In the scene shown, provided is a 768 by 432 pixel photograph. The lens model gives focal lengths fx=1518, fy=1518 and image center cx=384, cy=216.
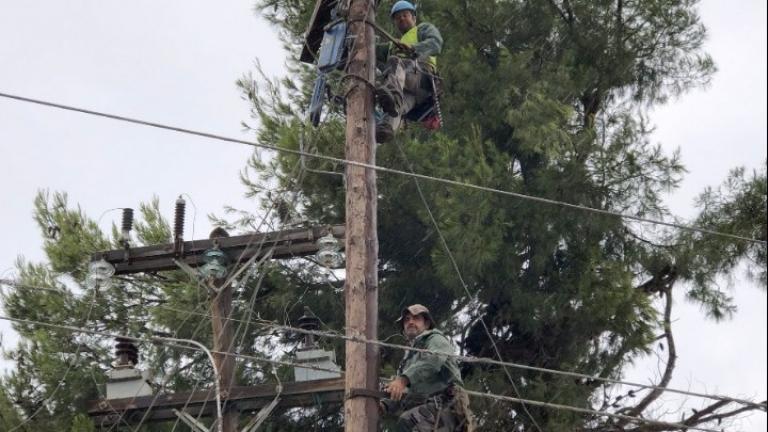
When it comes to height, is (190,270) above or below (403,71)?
below

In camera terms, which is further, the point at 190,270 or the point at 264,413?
the point at 190,270

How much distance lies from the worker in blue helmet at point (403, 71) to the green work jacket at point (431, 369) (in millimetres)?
1837

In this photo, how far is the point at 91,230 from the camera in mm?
16844

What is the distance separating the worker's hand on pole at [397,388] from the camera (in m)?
10.5

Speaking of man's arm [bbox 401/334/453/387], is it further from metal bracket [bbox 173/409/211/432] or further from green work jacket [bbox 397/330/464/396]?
metal bracket [bbox 173/409/211/432]

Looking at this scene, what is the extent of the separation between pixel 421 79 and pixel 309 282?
3.71m

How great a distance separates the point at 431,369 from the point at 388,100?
2.16 meters

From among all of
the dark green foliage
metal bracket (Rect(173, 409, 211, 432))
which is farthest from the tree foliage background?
metal bracket (Rect(173, 409, 211, 432))

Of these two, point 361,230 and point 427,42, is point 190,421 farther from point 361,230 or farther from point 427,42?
point 427,42

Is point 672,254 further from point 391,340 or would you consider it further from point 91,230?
point 91,230

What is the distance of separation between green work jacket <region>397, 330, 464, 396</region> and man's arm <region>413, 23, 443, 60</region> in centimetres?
266

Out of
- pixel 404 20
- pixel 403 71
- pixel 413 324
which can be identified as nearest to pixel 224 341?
pixel 413 324

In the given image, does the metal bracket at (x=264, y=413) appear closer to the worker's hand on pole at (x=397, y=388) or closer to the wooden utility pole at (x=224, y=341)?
the wooden utility pole at (x=224, y=341)

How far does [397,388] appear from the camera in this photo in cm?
1055
